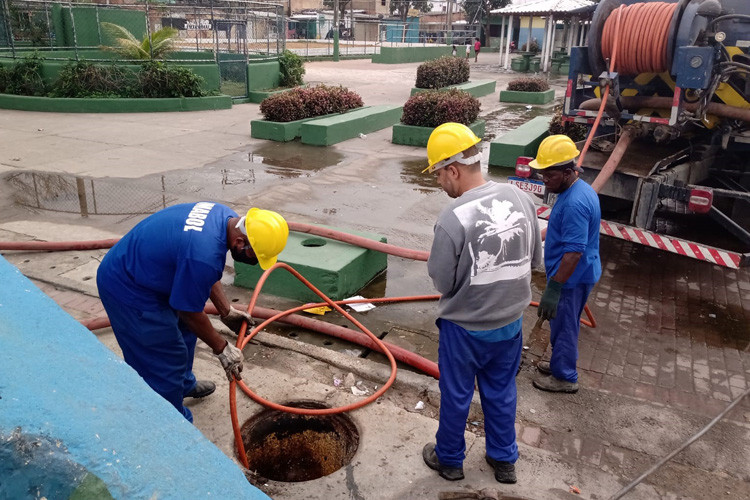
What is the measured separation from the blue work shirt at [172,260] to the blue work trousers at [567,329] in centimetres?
236

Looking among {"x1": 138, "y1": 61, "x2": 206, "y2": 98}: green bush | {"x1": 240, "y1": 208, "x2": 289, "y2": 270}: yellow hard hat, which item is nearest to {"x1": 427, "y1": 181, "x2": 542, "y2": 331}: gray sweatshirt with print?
{"x1": 240, "y1": 208, "x2": 289, "y2": 270}: yellow hard hat

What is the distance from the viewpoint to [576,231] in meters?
3.85

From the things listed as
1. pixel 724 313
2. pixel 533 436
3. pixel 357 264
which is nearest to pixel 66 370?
pixel 533 436

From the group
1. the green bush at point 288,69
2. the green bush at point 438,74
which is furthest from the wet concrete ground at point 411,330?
the green bush at point 288,69

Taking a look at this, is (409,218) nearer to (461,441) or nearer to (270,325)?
(270,325)

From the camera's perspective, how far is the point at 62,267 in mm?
5977

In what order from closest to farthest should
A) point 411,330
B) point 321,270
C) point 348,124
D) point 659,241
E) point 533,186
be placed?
point 411,330 < point 321,270 < point 659,241 < point 533,186 < point 348,124

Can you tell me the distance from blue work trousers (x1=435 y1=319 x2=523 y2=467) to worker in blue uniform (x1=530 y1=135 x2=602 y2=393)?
2.74 feet

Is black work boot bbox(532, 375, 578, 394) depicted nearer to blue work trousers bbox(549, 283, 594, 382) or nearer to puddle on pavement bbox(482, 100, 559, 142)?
blue work trousers bbox(549, 283, 594, 382)

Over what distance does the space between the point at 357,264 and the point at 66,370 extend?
4098mm

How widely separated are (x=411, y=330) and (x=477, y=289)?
7.15 ft

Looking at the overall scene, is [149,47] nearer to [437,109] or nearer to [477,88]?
[437,109]

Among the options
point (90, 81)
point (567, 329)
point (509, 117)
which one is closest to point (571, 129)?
point (509, 117)

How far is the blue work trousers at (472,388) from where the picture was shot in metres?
3.20
